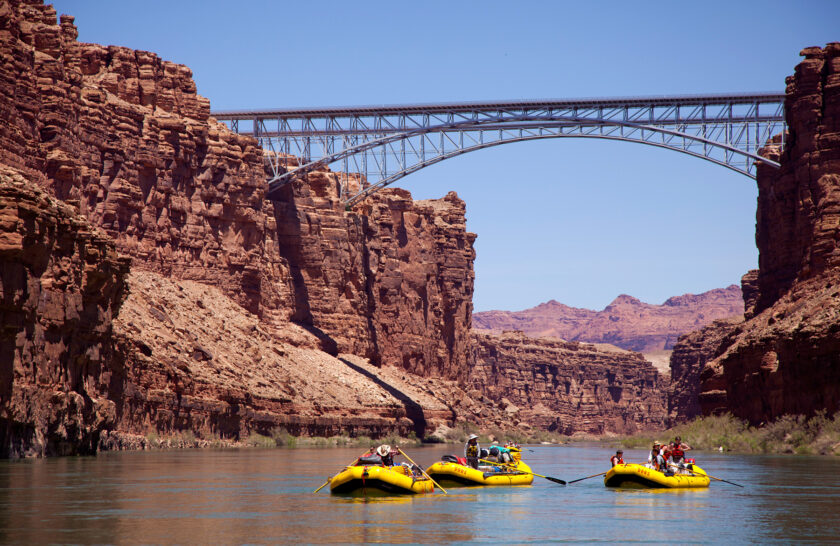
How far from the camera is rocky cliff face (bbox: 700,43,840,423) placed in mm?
52312

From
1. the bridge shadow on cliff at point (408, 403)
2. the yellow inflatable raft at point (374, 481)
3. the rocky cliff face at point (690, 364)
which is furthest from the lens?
the rocky cliff face at point (690, 364)

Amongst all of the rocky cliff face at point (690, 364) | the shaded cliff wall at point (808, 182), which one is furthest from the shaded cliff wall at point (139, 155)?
the rocky cliff face at point (690, 364)

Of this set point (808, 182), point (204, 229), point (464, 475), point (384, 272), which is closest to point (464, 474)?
point (464, 475)

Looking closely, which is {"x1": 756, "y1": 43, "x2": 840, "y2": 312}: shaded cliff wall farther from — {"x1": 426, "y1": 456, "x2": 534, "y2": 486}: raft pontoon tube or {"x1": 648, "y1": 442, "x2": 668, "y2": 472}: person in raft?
{"x1": 426, "y1": 456, "x2": 534, "y2": 486}: raft pontoon tube

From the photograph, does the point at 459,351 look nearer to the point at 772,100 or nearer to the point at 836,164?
A: the point at 772,100

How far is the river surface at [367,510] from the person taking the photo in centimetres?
2273

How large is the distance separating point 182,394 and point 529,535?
1383 inches

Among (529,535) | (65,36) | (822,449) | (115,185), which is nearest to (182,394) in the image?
(115,185)

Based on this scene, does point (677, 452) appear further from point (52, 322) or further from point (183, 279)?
point (183, 279)

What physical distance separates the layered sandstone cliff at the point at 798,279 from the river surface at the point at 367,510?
13.3 meters

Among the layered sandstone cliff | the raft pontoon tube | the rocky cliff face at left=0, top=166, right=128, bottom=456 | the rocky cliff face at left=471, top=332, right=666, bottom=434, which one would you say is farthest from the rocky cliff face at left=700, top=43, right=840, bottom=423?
the rocky cliff face at left=471, top=332, right=666, bottom=434

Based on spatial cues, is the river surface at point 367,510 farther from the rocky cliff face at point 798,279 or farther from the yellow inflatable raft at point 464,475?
the rocky cliff face at point 798,279

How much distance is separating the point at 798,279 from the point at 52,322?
40.9 metres

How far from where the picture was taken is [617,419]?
595 feet
